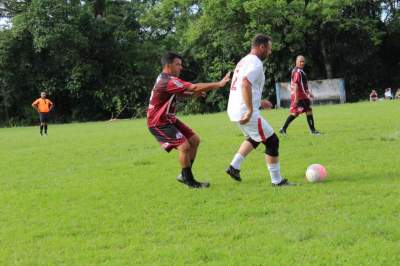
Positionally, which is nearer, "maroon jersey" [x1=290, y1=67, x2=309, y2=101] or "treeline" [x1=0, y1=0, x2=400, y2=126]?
"maroon jersey" [x1=290, y1=67, x2=309, y2=101]

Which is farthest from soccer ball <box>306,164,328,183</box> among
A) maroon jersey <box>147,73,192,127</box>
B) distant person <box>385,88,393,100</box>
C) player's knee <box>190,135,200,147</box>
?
distant person <box>385,88,393,100</box>

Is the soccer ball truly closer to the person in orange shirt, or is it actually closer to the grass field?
the grass field

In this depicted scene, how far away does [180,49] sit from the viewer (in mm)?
43750

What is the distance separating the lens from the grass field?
4473mm

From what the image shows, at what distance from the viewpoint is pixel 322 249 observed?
4.38m

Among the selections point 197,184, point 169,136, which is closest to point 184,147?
point 169,136

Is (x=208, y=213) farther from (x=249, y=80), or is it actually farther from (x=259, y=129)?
(x=249, y=80)

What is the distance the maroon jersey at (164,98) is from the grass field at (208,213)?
3.12 feet

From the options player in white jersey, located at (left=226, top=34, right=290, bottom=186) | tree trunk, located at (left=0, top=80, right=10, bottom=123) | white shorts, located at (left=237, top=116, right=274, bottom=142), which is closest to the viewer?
player in white jersey, located at (left=226, top=34, right=290, bottom=186)

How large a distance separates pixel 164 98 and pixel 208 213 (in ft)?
7.18

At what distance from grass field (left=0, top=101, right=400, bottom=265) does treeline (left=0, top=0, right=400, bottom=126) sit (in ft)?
98.7

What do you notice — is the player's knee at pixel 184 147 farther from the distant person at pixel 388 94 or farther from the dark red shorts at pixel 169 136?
the distant person at pixel 388 94

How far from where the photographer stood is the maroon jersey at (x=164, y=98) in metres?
7.31

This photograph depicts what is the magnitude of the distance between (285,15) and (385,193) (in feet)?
112
